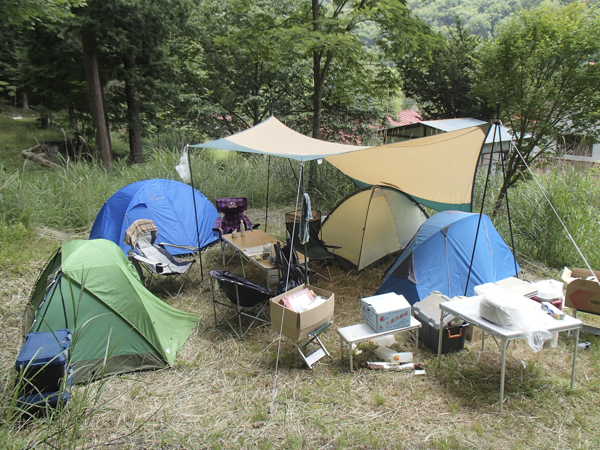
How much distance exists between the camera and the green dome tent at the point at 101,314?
2.68m

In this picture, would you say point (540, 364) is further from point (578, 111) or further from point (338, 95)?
point (338, 95)

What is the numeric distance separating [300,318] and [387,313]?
65 centimetres

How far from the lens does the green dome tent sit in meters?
2.68

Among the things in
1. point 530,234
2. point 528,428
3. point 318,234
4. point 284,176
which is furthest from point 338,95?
point 528,428

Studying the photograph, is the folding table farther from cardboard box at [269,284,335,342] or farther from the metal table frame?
the metal table frame

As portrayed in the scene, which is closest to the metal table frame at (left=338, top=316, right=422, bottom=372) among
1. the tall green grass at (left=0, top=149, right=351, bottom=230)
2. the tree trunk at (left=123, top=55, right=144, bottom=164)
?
the tall green grass at (left=0, top=149, right=351, bottom=230)

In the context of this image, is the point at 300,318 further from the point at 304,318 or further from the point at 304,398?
the point at 304,398

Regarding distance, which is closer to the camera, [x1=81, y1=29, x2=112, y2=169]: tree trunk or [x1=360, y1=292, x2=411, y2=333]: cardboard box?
[x1=360, y1=292, x2=411, y2=333]: cardboard box

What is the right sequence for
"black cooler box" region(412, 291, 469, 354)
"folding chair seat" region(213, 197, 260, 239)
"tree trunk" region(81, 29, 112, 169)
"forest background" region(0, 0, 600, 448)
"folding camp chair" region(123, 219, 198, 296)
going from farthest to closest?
1. "tree trunk" region(81, 29, 112, 169)
2. "folding chair seat" region(213, 197, 260, 239)
3. "folding camp chair" region(123, 219, 198, 296)
4. "black cooler box" region(412, 291, 469, 354)
5. "forest background" region(0, 0, 600, 448)

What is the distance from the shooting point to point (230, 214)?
5.45 meters

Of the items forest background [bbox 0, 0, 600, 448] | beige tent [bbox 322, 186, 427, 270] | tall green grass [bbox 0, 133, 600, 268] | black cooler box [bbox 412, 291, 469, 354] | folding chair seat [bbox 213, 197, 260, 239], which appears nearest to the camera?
forest background [bbox 0, 0, 600, 448]

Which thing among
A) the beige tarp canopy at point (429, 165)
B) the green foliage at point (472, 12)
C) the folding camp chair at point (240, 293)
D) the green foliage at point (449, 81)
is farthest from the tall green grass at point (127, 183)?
the green foliage at point (472, 12)

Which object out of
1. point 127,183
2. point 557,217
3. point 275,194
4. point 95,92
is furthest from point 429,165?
point 95,92

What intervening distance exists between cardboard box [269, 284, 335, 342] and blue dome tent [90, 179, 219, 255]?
2313 millimetres
